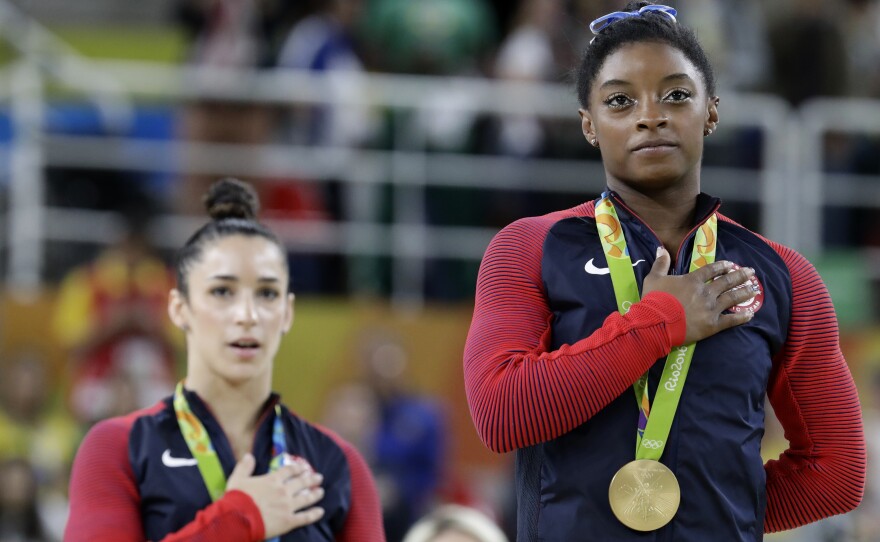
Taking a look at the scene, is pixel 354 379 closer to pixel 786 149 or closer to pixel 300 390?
pixel 300 390

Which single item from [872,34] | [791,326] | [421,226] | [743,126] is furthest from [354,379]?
[791,326]

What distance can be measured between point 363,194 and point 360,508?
4752mm

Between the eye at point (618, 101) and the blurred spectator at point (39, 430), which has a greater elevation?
the eye at point (618, 101)

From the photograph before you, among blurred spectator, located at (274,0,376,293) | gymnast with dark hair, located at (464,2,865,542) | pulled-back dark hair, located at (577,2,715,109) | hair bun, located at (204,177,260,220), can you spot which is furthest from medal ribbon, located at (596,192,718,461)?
blurred spectator, located at (274,0,376,293)

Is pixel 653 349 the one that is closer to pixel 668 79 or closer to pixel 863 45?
pixel 668 79

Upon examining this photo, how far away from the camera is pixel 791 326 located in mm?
2613

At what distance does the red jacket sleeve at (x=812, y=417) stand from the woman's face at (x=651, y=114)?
0.30 meters

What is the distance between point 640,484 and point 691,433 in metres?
0.13

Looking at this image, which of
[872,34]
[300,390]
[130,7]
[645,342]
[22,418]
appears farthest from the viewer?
[130,7]

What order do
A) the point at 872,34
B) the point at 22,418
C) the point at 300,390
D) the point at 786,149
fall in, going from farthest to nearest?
the point at 872,34 → the point at 786,149 → the point at 300,390 → the point at 22,418

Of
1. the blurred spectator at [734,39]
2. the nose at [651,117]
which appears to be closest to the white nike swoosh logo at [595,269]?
the nose at [651,117]

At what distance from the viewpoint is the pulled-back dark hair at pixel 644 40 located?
260 centimetres

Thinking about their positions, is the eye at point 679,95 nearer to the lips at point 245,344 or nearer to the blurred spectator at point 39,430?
the lips at point 245,344

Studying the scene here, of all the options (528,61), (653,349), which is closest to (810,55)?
(528,61)
